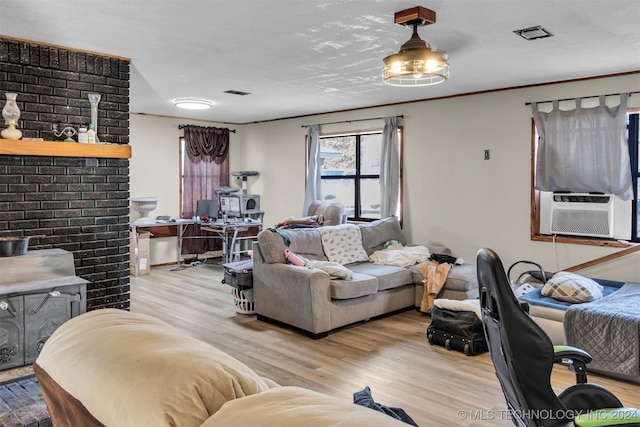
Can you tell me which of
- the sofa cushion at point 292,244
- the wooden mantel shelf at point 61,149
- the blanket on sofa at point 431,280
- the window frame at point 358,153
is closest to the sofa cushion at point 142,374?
the wooden mantel shelf at point 61,149

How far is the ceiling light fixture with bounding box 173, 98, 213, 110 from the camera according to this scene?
20.5ft

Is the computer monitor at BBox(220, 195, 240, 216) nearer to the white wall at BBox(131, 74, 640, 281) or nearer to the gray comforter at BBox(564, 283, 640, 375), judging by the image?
the white wall at BBox(131, 74, 640, 281)

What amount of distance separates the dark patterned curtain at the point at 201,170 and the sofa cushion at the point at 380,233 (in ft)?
11.2

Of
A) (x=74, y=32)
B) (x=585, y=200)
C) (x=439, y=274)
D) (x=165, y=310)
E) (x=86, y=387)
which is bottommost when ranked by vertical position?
(x=165, y=310)

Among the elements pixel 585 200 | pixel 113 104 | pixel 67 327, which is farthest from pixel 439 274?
pixel 67 327

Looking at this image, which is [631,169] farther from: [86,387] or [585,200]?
[86,387]

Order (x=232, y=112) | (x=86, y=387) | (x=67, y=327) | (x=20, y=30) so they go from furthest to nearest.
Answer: (x=232, y=112), (x=20, y=30), (x=67, y=327), (x=86, y=387)

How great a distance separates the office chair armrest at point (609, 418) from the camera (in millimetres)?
1516

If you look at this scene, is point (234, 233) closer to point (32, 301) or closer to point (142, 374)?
point (32, 301)

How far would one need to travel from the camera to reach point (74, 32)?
11.2 feet

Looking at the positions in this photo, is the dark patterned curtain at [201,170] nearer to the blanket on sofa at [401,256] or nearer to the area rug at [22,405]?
the blanket on sofa at [401,256]

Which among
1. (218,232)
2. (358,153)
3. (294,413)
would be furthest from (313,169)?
(294,413)

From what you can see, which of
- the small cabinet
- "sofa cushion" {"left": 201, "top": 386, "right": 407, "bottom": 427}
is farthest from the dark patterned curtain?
"sofa cushion" {"left": 201, "top": 386, "right": 407, "bottom": 427}

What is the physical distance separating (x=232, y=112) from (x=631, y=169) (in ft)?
17.3
